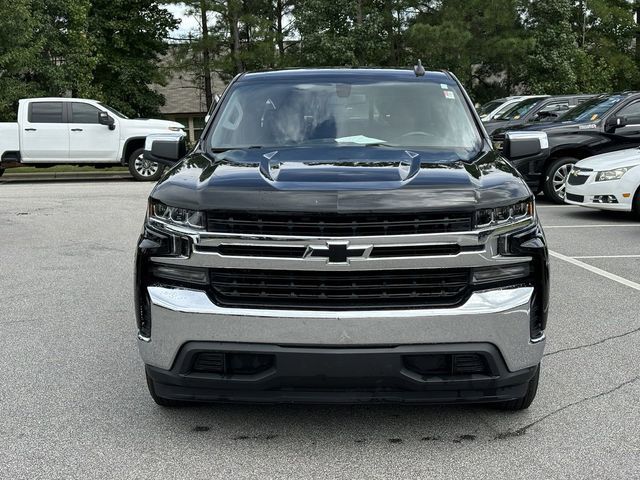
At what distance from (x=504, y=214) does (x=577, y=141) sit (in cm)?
1109

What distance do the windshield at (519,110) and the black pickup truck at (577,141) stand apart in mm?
3864

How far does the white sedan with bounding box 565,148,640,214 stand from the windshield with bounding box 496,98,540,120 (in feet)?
20.9

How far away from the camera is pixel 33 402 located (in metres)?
4.63

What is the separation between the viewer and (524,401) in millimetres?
4312

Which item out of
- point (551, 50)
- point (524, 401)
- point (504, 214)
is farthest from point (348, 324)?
point (551, 50)

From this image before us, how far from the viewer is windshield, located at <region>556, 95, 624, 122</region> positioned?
14.7 metres

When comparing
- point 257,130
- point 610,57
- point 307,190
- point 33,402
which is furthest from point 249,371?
point 610,57

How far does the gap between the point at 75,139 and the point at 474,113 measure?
16.5m

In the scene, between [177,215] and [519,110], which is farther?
[519,110]

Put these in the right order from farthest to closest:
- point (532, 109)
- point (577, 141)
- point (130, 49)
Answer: point (130, 49), point (532, 109), point (577, 141)

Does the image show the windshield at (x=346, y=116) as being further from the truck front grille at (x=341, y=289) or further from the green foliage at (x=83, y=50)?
the green foliage at (x=83, y=50)

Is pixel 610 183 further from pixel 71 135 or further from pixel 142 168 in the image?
pixel 71 135

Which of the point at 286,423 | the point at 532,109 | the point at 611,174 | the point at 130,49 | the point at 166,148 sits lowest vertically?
the point at 286,423

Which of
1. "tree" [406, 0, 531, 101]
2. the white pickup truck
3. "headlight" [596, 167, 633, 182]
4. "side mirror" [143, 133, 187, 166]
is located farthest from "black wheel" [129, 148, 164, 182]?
"side mirror" [143, 133, 187, 166]
